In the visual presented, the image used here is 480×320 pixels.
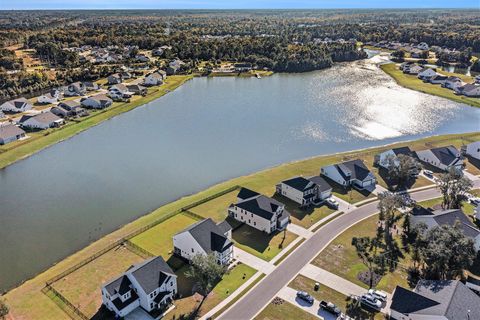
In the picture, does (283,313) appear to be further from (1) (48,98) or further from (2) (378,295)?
(1) (48,98)

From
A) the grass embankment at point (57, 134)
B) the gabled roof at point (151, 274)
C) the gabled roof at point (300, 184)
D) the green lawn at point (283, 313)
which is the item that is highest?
the gabled roof at point (151, 274)

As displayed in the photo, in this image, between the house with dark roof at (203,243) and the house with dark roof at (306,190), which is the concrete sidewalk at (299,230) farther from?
the house with dark roof at (203,243)

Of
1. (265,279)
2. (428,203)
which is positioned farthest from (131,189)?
(428,203)

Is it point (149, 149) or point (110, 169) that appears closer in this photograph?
point (110, 169)

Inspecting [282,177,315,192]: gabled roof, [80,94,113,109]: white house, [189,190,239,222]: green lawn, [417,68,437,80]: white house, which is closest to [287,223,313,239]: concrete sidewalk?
[282,177,315,192]: gabled roof

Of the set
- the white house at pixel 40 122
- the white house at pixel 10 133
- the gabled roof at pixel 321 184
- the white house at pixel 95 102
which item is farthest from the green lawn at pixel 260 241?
the white house at pixel 95 102

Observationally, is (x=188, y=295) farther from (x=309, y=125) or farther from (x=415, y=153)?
(x=309, y=125)
